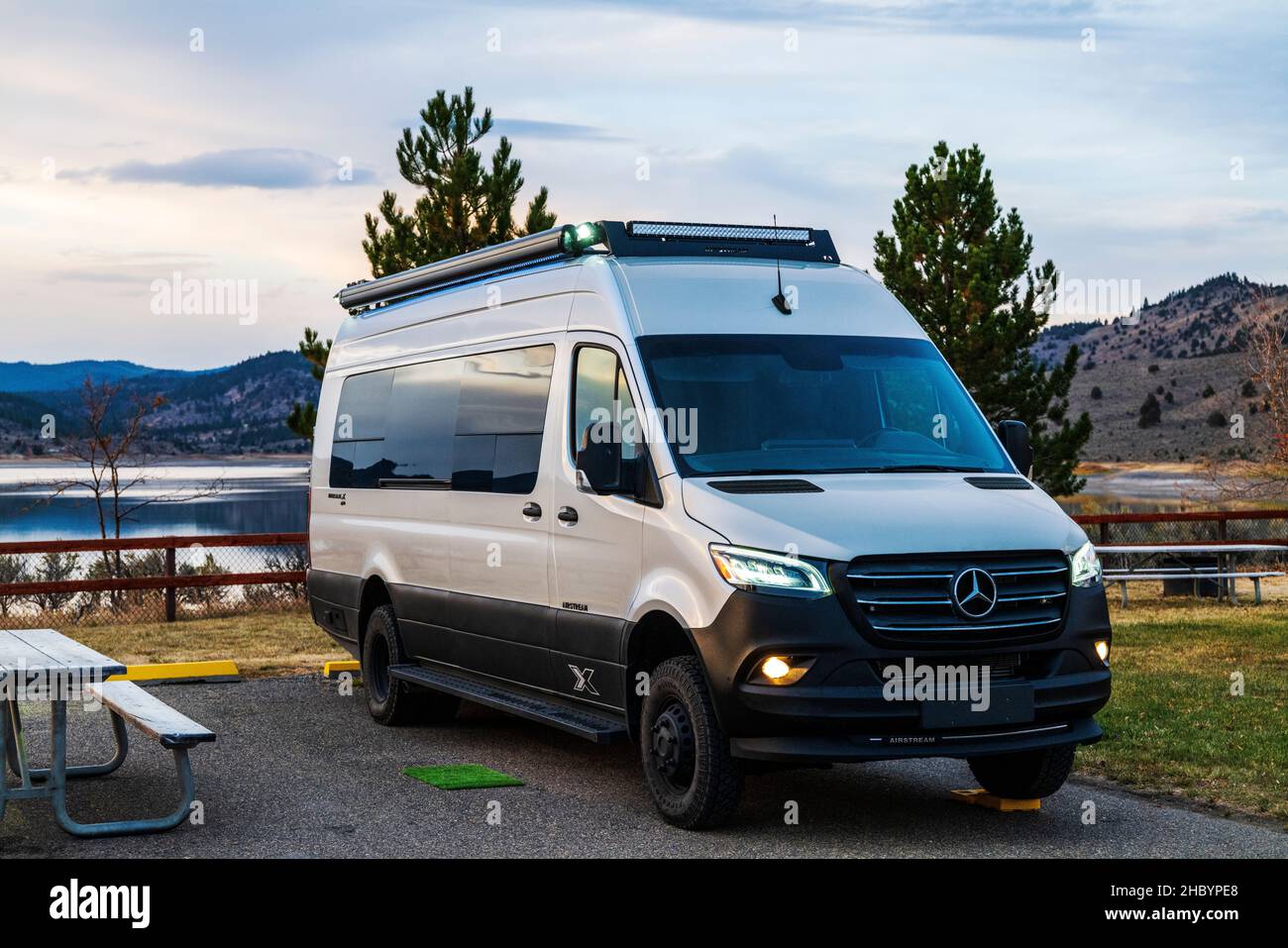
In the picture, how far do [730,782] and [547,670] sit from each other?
71.7 inches

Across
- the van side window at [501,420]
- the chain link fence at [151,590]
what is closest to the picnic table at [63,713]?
the van side window at [501,420]

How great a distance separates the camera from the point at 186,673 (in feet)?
45.2

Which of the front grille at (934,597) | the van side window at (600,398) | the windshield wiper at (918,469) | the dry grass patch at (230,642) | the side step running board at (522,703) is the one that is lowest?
the dry grass patch at (230,642)

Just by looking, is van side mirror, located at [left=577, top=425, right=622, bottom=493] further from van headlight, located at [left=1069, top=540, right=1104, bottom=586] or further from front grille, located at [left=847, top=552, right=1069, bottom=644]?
van headlight, located at [left=1069, top=540, right=1104, bottom=586]

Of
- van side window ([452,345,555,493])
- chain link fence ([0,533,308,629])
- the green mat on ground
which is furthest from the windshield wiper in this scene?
chain link fence ([0,533,308,629])

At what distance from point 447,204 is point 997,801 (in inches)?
626

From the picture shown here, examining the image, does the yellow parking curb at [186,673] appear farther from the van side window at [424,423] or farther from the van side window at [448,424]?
the van side window at [424,423]

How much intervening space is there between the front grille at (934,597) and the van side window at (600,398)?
1.57 meters

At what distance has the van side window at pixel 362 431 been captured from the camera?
11.7 m

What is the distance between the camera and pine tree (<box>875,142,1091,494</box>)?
28062 mm

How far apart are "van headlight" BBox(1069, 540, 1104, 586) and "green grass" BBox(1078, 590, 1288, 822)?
1.60 meters

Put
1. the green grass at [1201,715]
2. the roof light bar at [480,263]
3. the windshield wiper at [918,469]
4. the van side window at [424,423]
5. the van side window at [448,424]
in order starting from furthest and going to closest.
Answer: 1. the van side window at [424,423]
2. the van side window at [448,424]
3. the roof light bar at [480,263]
4. the green grass at [1201,715]
5. the windshield wiper at [918,469]
